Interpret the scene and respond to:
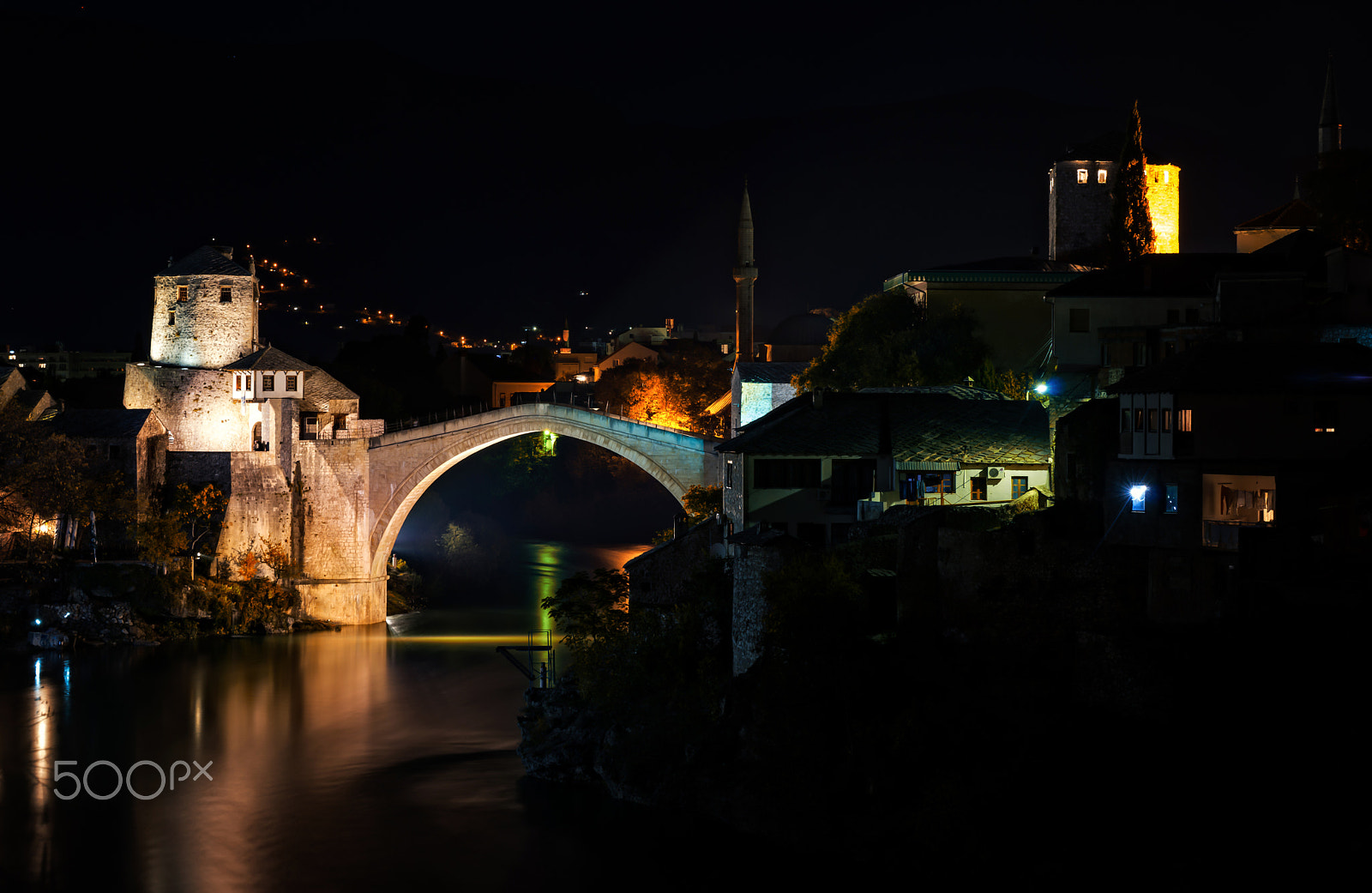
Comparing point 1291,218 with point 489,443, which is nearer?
point 1291,218

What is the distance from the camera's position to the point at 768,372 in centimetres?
4325

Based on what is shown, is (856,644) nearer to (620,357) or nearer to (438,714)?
(438,714)

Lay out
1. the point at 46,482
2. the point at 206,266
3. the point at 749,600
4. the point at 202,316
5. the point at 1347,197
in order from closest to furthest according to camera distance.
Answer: the point at 749,600, the point at 1347,197, the point at 46,482, the point at 202,316, the point at 206,266

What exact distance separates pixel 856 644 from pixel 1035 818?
14.2ft

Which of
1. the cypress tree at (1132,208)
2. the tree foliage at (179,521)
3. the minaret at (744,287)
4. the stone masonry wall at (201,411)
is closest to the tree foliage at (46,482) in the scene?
the tree foliage at (179,521)

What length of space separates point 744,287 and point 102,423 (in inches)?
1142

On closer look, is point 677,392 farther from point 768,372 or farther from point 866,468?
point 866,468

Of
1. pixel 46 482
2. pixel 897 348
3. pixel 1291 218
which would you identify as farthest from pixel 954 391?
pixel 46 482

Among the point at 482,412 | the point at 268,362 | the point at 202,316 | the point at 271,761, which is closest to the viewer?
the point at 271,761

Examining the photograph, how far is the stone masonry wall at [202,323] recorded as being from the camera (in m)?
44.8

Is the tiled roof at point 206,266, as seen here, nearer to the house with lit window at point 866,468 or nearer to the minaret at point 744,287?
the minaret at point 744,287

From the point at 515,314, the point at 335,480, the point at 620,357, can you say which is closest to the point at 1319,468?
the point at 335,480
